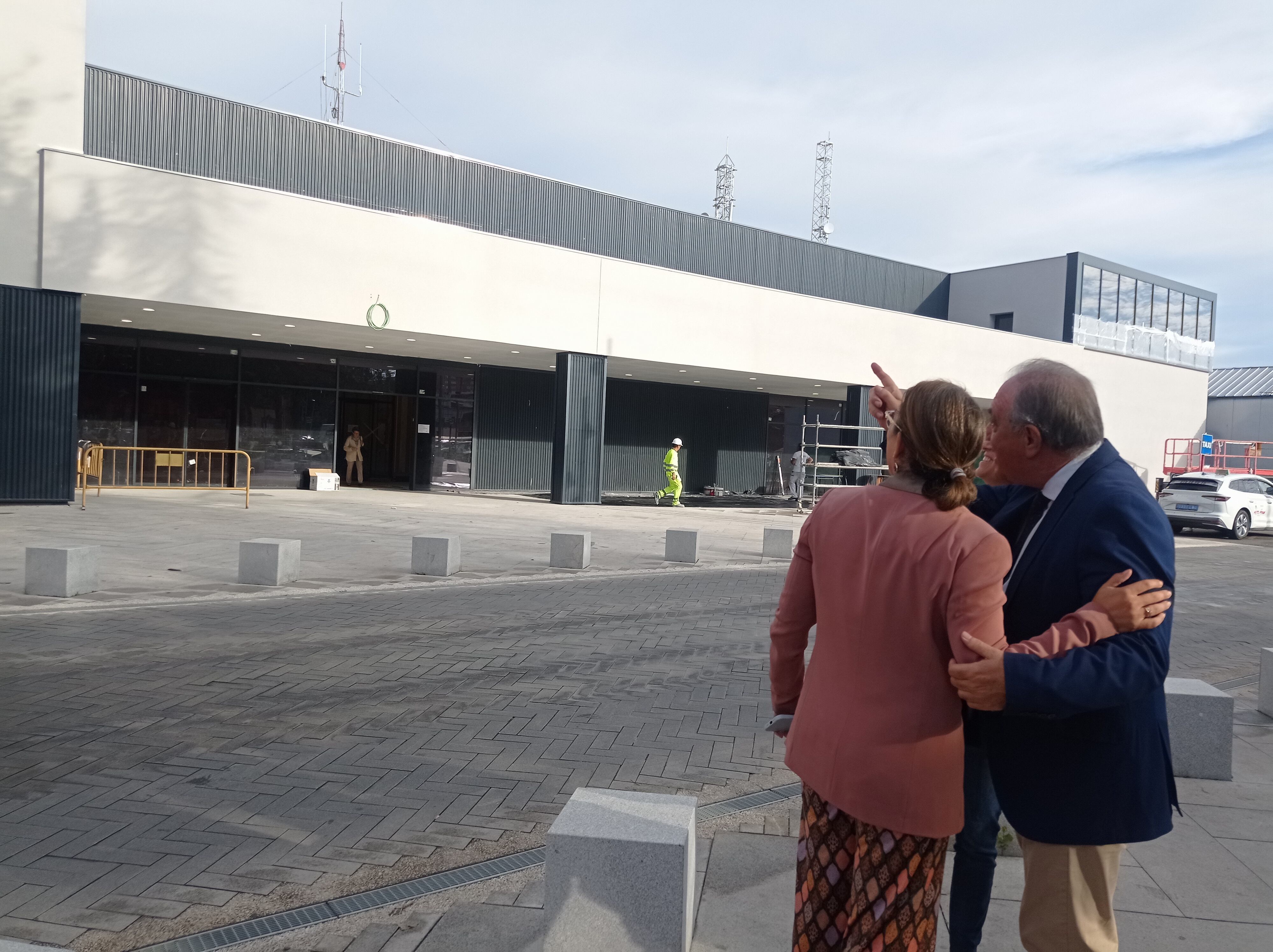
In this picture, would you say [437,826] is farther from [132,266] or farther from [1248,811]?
[132,266]

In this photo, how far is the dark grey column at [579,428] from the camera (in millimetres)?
23453

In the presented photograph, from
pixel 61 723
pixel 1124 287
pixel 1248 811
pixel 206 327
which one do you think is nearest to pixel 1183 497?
pixel 1124 287

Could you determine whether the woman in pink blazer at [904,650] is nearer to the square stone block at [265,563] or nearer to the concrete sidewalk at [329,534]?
the concrete sidewalk at [329,534]

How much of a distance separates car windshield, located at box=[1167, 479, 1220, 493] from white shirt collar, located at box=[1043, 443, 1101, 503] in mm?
24427

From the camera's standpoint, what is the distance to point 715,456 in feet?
108

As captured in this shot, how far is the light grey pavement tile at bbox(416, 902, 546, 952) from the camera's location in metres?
3.39

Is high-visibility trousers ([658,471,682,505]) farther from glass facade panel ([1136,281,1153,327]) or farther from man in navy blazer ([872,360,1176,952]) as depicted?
glass facade panel ([1136,281,1153,327])

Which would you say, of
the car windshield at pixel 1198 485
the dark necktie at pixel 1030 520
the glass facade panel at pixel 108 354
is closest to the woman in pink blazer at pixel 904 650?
the dark necktie at pixel 1030 520

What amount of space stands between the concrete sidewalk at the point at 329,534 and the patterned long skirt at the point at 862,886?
866 centimetres

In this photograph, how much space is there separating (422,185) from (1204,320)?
114 feet

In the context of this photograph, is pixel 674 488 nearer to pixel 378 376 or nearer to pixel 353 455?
pixel 378 376

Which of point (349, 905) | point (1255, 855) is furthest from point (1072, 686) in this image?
point (1255, 855)

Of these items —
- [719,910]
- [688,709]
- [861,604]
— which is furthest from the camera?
[688,709]

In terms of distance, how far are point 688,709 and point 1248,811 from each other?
10.2ft
